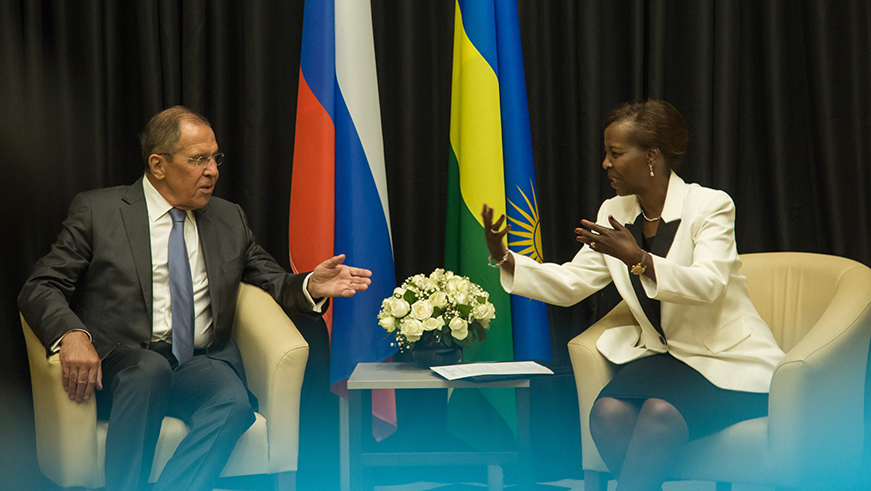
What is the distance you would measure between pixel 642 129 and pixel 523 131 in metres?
0.66

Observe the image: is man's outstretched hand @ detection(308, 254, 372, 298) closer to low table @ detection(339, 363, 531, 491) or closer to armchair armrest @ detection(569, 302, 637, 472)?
low table @ detection(339, 363, 531, 491)

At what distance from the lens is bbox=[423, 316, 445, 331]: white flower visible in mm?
2150

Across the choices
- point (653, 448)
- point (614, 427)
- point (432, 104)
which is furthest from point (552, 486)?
point (432, 104)

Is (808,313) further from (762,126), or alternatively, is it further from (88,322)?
(88,322)

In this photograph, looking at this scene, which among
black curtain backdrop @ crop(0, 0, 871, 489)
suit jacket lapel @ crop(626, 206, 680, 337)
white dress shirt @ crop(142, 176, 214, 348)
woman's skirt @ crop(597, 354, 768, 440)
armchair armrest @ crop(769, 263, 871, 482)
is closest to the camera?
armchair armrest @ crop(769, 263, 871, 482)

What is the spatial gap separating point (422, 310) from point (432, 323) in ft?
0.17

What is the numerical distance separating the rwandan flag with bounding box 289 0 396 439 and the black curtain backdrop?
389 mm

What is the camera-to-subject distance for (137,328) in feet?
7.54

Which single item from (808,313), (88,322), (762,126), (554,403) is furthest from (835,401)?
(88,322)

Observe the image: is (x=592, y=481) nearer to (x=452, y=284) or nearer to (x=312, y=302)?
(x=452, y=284)

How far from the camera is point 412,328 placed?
2.15 m

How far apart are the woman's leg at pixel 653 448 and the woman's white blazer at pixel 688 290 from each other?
243 mm

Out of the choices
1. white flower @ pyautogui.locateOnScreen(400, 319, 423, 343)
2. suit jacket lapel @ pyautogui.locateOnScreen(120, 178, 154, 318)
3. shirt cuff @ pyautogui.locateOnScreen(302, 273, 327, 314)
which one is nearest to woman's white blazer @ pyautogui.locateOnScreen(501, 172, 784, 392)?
white flower @ pyautogui.locateOnScreen(400, 319, 423, 343)

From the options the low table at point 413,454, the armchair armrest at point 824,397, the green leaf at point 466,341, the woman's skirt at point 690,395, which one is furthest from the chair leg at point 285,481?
the armchair armrest at point 824,397
